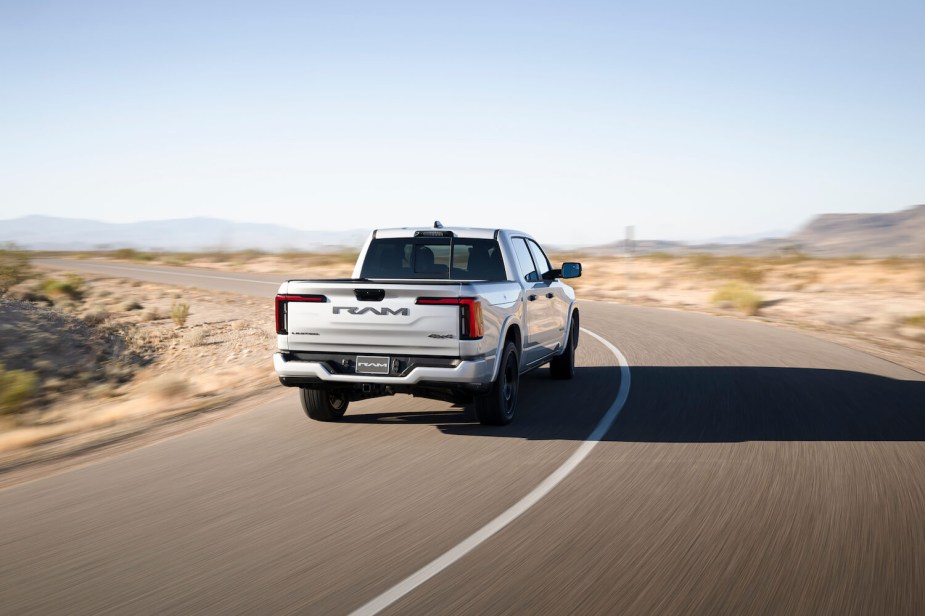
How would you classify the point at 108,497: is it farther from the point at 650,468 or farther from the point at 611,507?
the point at 650,468

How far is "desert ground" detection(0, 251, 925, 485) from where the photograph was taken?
30.6 feet

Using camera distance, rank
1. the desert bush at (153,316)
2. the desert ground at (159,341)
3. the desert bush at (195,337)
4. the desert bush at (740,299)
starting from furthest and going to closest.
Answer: the desert bush at (740,299) → the desert bush at (153,316) → the desert bush at (195,337) → the desert ground at (159,341)

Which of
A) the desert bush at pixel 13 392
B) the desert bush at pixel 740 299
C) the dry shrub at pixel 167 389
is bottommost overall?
the desert bush at pixel 740 299

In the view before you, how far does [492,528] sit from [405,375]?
2.49m

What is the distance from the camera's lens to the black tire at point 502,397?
786 cm

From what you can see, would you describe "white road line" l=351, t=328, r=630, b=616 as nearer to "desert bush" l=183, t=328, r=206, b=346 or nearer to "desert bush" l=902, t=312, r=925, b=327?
"desert bush" l=183, t=328, r=206, b=346

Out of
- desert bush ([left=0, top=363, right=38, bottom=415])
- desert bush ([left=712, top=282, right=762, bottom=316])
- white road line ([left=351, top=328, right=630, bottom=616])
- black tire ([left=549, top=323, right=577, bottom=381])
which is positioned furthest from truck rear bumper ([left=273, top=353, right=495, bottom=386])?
desert bush ([left=712, top=282, right=762, bottom=316])

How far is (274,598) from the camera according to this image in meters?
3.98

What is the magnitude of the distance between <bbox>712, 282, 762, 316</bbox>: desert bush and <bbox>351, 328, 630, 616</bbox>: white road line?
1844cm

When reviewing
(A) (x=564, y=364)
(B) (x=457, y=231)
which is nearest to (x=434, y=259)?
(B) (x=457, y=231)

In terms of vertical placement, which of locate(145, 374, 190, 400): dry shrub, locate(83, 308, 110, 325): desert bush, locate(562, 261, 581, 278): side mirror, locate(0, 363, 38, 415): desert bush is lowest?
locate(83, 308, 110, 325): desert bush

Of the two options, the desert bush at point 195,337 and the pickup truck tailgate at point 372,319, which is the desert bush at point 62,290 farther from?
the pickup truck tailgate at point 372,319

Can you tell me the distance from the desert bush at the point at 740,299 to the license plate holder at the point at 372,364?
65.2ft

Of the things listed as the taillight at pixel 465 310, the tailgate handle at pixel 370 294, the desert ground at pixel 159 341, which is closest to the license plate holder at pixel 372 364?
the tailgate handle at pixel 370 294
